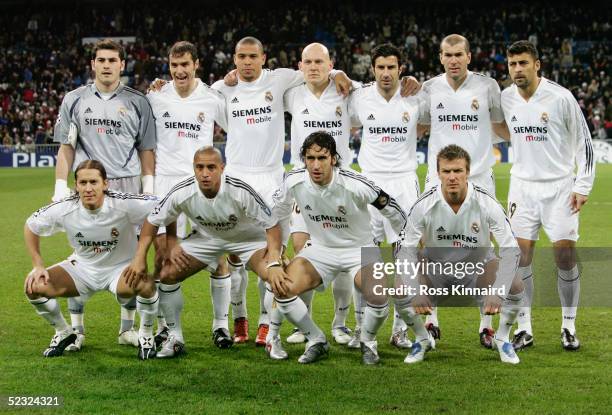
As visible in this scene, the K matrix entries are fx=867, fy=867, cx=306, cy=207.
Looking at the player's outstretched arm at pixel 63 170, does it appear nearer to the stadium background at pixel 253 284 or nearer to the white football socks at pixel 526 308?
the stadium background at pixel 253 284

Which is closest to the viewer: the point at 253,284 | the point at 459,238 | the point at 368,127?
the point at 459,238

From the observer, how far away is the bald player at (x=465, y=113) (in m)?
6.78

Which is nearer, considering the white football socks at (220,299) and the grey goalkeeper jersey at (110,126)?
the white football socks at (220,299)

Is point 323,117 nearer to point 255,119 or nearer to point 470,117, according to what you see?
point 255,119

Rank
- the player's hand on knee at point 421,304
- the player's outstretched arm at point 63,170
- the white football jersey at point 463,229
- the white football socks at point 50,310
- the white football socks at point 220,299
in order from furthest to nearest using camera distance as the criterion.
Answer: the white football socks at point 220,299 → the player's outstretched arm at point 63,170 → the white football socks at point 50,310 → the white football jersey at point 463,229 → the player's hand on knee at point 421,304

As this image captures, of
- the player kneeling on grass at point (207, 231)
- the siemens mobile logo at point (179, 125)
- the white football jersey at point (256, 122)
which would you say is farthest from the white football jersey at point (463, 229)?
the siemens mobile logo at point (179, 125)

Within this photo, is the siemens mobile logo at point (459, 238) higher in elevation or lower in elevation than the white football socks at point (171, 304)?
higher

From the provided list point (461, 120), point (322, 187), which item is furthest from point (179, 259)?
point (461, 120)

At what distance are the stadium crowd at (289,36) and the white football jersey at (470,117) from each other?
25.6 m

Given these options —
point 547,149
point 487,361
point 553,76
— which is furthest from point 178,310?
point 553,76

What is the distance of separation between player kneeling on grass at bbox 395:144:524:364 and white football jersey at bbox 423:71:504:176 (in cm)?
79

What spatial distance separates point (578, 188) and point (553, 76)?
2794 centimetres

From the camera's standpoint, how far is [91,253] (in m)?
6.39

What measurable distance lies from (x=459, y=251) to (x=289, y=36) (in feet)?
101
